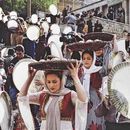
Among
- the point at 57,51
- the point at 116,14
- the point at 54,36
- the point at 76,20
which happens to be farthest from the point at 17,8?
the point at 57,51

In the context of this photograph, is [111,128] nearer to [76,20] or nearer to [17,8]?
[76,20]

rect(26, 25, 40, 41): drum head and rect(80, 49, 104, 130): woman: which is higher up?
rect(26, 25, 40, 41): drum head

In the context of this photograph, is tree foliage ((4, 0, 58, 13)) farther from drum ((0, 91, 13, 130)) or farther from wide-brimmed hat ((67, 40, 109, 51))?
drum ((0, 91, 13, 130))

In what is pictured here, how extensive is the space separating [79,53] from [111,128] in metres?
1.34

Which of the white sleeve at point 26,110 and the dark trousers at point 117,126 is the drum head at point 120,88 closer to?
the dark trousers at point 117,126

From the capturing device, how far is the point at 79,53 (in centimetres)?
834

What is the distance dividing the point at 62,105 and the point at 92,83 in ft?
5.75

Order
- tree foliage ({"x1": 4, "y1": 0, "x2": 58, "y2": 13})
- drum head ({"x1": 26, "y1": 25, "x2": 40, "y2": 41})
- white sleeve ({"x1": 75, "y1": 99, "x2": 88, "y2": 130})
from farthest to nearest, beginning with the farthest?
tree foliage ({"x1": 4, "y1": 0, "x2": 58, "y2": 13})
drum head ({"x1": 26, "y1": 25, "x2": 40, "y2": 41})
white sleeve ({"x1": 75, "y1": 99, "x2": 88, "y2": 130})

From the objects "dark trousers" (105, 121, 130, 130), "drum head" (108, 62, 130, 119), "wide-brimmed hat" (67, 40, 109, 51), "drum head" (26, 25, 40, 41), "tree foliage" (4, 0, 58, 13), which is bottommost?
"dark trousers" (105, 121, 130, 130)

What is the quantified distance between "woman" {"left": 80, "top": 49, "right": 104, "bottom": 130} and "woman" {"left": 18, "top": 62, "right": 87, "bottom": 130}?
1.61 metres

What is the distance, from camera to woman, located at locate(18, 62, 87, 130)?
237 inches

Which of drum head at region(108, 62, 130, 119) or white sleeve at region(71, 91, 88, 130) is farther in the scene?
drum head at region(108, 62, 130, 119)

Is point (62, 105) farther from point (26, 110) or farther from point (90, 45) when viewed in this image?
point (90, 45)

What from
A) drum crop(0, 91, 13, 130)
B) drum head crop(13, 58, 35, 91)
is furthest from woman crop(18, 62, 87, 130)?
drum head crop(13, 58, 35, 91)
